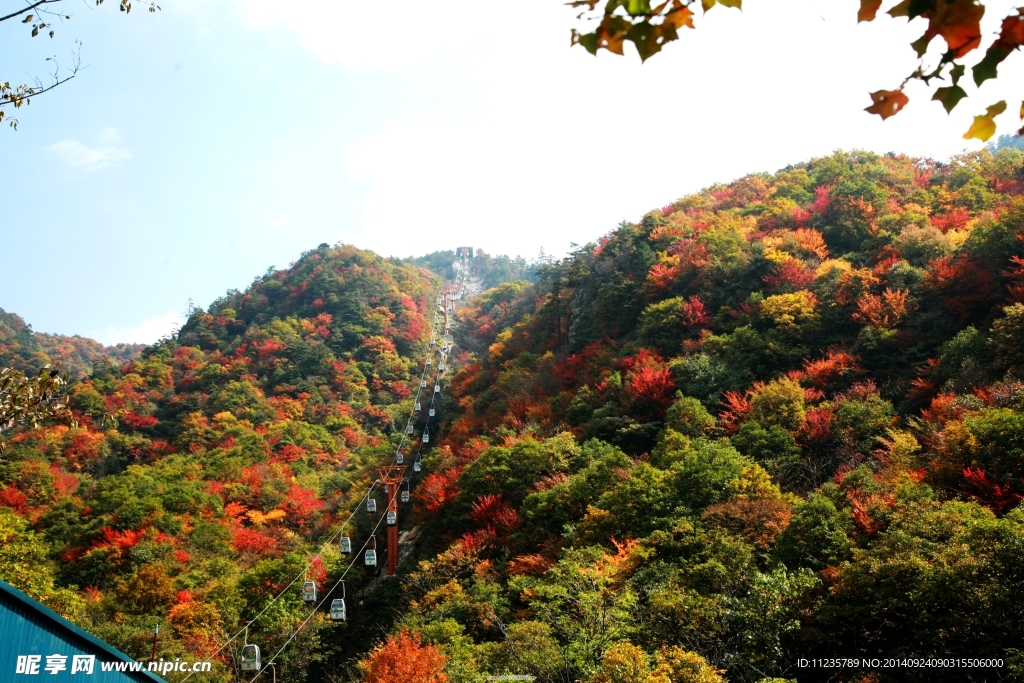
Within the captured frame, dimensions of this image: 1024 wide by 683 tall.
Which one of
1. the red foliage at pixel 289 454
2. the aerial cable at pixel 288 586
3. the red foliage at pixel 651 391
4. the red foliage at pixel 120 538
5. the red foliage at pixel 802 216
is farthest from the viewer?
the red foliage at pixel 289 454

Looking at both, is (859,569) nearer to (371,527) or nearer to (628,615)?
(628,615)

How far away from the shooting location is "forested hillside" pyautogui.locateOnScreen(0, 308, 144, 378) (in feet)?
150

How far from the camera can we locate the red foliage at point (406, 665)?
34.1 ft

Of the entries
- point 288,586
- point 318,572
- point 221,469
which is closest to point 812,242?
point 318,572

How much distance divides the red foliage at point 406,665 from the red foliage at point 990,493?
26.0 feet

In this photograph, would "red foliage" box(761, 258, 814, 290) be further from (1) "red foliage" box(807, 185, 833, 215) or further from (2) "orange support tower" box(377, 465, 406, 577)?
(2) "orange support tower" box(377, 465, 406, 577)

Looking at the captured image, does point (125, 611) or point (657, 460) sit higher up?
point (657, 460)

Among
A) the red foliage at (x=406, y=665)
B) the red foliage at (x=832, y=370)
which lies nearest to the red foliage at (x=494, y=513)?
the red foliage at (x=406, y=665)

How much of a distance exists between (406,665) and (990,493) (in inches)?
343

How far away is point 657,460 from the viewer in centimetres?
1678

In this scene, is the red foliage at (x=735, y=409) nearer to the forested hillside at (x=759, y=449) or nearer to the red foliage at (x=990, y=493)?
the forested hillside at (x=759, y=449)

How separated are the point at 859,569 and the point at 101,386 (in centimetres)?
3595

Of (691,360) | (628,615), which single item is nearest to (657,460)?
(691,360)

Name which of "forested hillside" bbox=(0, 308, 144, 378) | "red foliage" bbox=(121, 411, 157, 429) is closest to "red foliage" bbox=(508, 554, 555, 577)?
"red foliage" bbox=(121, 411, 157, 429)
